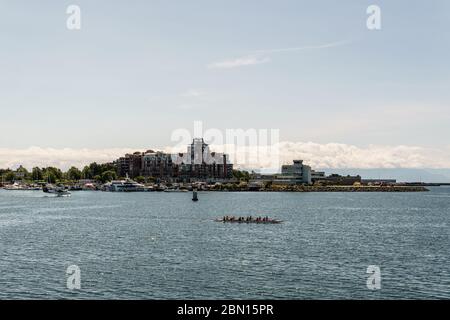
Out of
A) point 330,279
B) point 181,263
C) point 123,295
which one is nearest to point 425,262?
point 330,279

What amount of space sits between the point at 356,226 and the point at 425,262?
51.4 metres

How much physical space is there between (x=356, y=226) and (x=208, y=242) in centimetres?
4730

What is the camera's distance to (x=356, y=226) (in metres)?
120

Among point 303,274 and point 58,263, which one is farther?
point 58,263
